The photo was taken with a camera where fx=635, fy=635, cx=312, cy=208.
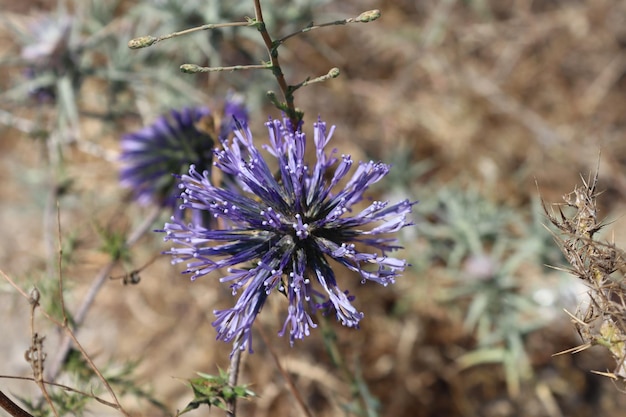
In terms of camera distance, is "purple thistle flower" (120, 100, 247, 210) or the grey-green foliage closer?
"purple thistle flower" (120, 100, 247, 210)

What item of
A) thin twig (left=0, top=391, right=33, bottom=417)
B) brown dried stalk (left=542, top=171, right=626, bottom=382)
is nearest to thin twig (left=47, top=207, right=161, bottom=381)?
thin twig (left=0, top=391, right=33, bottom=417)

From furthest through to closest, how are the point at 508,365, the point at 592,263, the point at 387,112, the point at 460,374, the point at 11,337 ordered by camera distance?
the point at 387,112
the point at 11,337
the point at 460,374
the point at 508,365
the point at 592,263

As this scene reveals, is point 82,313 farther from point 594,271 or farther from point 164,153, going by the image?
point 594,271

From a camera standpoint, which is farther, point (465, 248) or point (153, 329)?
point (153, 329)

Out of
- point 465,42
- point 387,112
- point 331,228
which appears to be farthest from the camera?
point 465,42

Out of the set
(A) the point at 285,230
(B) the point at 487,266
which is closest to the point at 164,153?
(A) the point at 285,230

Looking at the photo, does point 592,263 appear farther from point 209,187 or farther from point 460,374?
point 460,374

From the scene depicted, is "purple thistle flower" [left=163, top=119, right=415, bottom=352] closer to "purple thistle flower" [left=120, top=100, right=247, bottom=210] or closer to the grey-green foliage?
"purple thistle flower" [left=120, top=100, right=247, bottom=210]

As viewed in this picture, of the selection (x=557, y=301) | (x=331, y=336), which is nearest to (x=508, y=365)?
(x=557, y=301)
